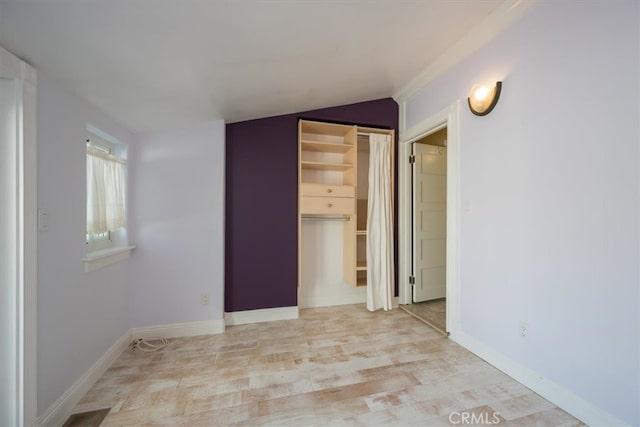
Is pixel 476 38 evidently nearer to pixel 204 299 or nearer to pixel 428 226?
pixel 428 226

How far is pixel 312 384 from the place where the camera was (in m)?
1.63

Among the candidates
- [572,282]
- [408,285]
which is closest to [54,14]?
[572,282]

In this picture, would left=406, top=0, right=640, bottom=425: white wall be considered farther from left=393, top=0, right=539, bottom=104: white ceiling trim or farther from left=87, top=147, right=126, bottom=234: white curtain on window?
left=87, top=147, right=126, bottom=234: white curtain on window

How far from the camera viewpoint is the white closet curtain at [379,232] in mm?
2826

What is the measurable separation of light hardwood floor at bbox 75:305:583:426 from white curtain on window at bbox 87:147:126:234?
3.61 feet

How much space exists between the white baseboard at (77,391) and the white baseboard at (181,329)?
0.21m

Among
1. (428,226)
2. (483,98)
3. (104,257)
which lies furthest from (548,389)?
(104,257)

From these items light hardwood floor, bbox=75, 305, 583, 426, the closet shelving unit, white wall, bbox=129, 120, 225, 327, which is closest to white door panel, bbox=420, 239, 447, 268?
the closet shelving unit

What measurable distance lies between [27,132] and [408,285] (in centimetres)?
338

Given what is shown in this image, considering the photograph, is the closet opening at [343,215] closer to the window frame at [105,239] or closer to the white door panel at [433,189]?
the white door panel at [433,189]

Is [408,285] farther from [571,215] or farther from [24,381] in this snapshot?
[24,381]

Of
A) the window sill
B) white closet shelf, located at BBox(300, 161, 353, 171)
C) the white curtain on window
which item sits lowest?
the window sill

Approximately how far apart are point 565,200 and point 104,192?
3.14 metres

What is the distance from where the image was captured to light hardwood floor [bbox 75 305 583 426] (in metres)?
1.37
